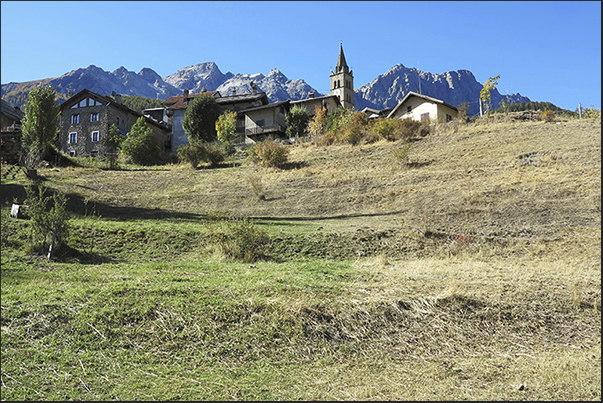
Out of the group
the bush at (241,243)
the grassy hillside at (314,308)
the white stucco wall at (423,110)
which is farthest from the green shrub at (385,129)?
the bush at (241,243)

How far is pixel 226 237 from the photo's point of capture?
1381 cm

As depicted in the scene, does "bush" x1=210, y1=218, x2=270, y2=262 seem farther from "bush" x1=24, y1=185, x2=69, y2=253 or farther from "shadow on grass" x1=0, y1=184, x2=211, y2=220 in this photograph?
"shadow on grass" x1=0, y1=184, x2=211, y2=220

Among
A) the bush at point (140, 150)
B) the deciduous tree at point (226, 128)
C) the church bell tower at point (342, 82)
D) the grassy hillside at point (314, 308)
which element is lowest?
the grassy hillside at point (314, 308)

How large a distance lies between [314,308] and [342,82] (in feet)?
276

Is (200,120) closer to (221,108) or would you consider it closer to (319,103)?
(221,108)

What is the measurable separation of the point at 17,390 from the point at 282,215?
17919 millimetres

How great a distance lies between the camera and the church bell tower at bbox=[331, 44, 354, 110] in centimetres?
8731

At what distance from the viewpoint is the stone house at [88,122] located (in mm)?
54844

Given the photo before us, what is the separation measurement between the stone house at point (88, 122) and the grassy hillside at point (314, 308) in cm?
3705

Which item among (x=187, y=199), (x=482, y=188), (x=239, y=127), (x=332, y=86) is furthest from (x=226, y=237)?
(x=332, y=86)

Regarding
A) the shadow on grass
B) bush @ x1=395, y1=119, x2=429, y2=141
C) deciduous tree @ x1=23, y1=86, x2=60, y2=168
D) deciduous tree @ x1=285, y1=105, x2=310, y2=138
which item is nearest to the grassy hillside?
the shadow on grass

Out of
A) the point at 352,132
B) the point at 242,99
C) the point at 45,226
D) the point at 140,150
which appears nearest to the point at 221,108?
the point at 242,99

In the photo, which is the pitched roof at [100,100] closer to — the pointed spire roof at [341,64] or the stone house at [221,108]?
the stone house at [221,108]

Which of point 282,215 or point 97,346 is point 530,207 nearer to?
point 282,215
